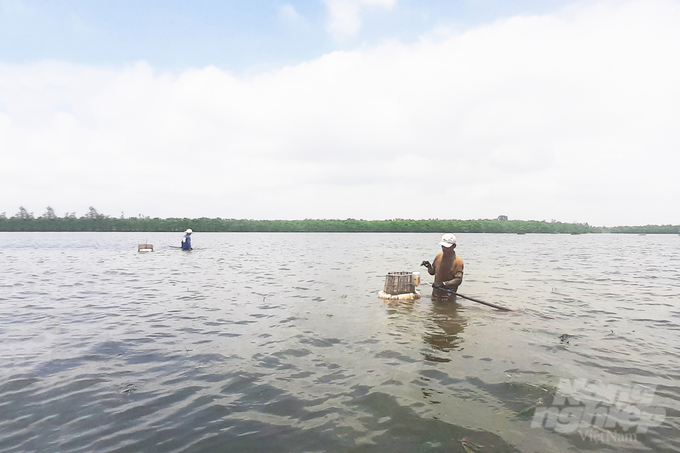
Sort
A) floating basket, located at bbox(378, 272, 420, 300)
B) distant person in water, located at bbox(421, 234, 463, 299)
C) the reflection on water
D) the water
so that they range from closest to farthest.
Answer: the water < the reflection on water < distant person in water, located at bbox(421, 234, 463, 299) < floating basket, located at bbox(378, 272, 420, 300)

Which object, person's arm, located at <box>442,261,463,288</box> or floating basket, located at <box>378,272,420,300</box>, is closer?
person's arm, located at <box>442,261,463,288</box>

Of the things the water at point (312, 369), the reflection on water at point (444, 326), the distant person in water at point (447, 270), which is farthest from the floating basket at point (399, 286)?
the reflection on water at point (444, 326)

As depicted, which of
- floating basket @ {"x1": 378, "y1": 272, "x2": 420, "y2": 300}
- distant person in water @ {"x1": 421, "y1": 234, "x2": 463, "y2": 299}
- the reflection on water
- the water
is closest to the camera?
the water

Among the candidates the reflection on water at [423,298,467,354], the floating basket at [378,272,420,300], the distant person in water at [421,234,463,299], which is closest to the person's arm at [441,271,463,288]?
the distant person in water at [421,234,463,299]

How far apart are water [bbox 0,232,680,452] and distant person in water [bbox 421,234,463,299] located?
72 cm

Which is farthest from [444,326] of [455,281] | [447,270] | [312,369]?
[312,369]

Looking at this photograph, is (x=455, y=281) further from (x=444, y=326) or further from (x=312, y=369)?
(x=312, y=369)

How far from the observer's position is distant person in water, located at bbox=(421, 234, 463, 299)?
42.6 feet

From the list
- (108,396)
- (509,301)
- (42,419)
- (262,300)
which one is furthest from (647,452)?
(262,300)

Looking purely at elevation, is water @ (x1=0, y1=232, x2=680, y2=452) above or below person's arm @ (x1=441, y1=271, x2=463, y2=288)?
below

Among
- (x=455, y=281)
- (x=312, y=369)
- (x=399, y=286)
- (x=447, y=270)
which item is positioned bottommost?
(x=312, y=369)

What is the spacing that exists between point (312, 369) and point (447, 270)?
25.9 feet

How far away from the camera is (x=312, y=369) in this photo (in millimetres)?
7125

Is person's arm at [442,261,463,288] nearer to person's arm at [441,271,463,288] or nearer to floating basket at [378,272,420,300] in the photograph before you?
person's arm at [441,271,463,288]
